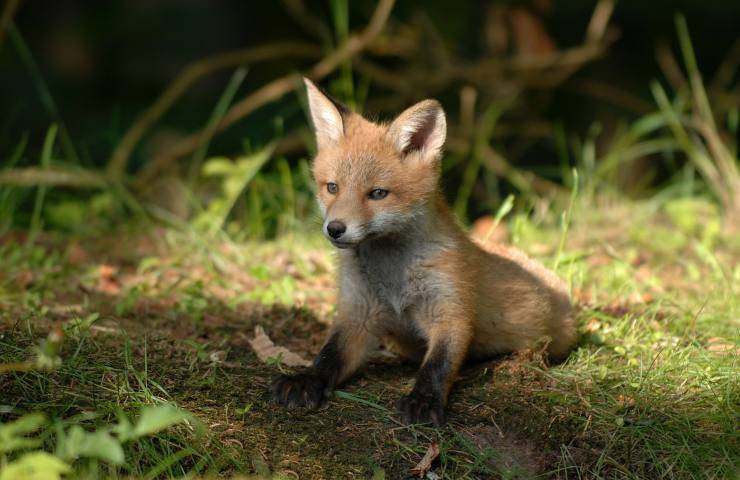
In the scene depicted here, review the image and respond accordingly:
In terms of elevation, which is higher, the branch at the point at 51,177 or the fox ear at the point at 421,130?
the fox ear at the point at 421,130

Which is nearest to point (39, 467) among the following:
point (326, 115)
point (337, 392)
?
point (337, 392)

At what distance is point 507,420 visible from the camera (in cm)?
336

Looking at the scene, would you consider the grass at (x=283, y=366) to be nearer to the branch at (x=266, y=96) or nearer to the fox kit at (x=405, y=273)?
the fox kit at (x=405, y=273)

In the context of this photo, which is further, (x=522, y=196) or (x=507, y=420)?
(x=522, y=196)

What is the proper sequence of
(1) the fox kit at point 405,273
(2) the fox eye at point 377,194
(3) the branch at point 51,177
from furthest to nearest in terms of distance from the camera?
(3) the branch at point 51,177 < (2) the fox eye at point 377,194 < (1) the fox kit at point 405,273

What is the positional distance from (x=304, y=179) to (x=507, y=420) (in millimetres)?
3734

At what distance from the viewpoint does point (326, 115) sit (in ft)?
12.9

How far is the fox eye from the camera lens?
3.57m

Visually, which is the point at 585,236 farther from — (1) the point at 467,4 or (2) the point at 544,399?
(1) the point at 467,4

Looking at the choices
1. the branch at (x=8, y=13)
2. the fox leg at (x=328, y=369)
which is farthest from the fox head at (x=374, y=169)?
the branch at (x=8, y=13)

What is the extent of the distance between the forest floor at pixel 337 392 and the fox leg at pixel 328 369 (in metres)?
0.06

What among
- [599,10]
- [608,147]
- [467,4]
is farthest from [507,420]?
[467,4]

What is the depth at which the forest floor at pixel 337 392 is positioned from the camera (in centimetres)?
298

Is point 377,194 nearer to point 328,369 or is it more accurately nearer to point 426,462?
point 328,369
